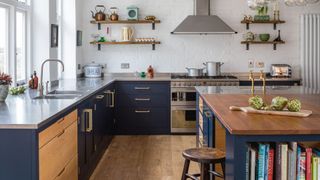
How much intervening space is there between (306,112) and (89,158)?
7.91 feet

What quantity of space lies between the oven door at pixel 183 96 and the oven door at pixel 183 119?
0.06 m

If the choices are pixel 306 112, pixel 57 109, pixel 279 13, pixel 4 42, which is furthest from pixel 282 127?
pixel 279 13

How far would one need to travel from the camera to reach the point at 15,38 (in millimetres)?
4953

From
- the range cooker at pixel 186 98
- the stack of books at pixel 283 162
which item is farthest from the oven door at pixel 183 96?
the stack of books at pixel 283 162

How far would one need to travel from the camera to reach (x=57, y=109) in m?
3.38

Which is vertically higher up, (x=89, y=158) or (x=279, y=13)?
(x=279, y=13)

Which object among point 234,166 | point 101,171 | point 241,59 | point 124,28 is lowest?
point 101,171

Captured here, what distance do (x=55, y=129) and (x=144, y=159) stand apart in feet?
7.88

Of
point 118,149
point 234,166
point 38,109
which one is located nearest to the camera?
point 234,166

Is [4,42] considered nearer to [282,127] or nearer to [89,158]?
[89,158]

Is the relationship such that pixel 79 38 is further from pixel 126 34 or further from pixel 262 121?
pixel 262 121

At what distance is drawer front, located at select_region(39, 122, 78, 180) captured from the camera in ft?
9.56

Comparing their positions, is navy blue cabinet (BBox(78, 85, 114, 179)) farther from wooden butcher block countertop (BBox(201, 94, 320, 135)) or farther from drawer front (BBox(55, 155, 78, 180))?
wooden butcher block countertop (BBox(201, 94, 320, 135))

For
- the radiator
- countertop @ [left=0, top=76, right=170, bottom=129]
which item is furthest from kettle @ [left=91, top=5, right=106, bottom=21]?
the radiator
